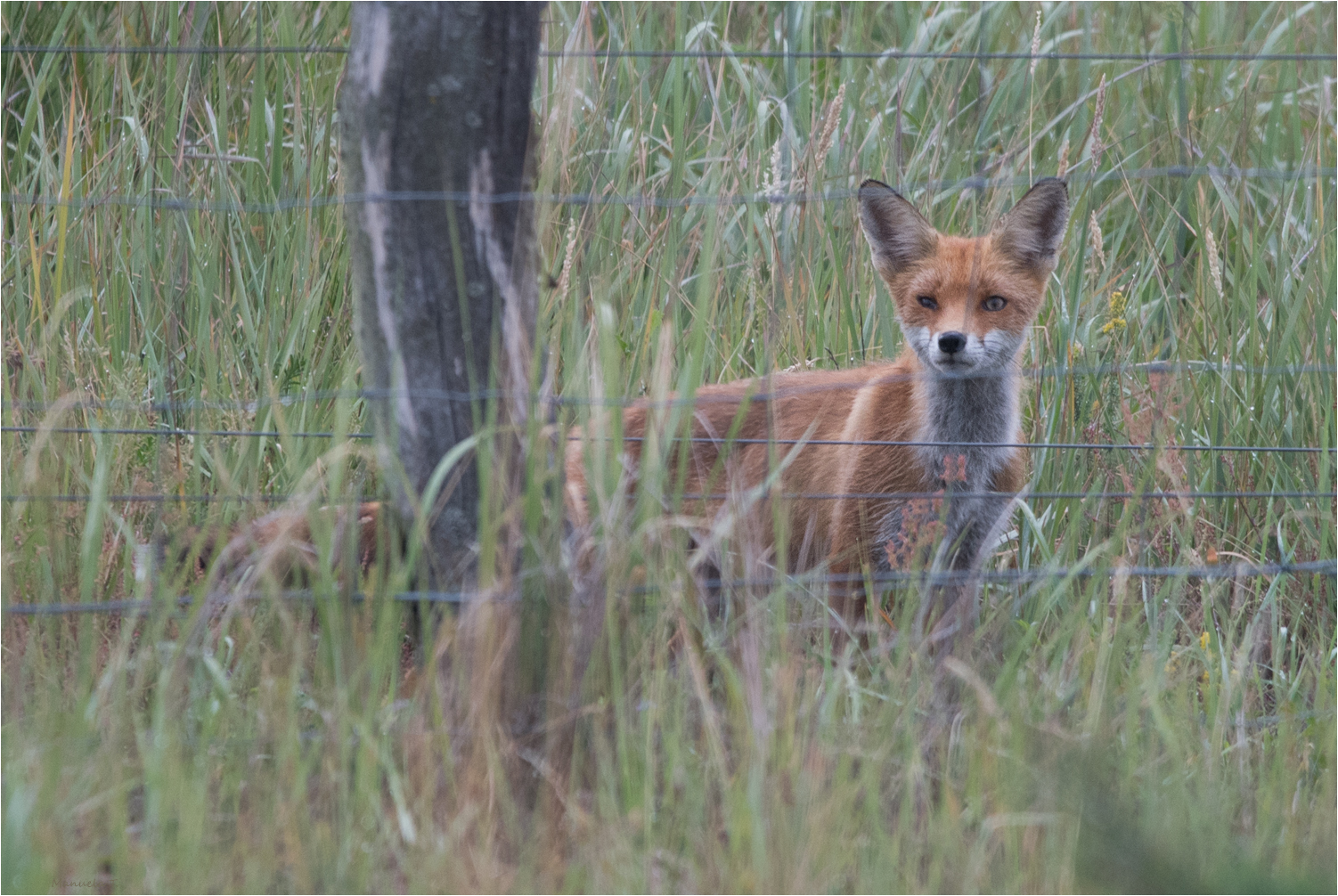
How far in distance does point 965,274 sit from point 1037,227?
0.26m

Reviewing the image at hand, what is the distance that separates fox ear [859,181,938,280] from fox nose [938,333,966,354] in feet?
1.37

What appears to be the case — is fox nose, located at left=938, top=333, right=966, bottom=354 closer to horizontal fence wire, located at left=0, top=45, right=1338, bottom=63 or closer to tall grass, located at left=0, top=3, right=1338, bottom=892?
tall grass, located at left=0, top=3, right=1338, bottom=892

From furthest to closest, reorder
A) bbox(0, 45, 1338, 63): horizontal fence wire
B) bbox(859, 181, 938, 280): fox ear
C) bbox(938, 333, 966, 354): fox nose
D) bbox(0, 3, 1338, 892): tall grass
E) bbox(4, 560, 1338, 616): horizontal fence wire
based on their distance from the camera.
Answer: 1. bbox(859, 181, 938, 280): fox ear
2. bbox(938, 333, 966, 354): fox nose
3. bbox(0, 45, 1338, 63): horizontal fence wire
4. bbox(4, 560, 1338, 616): horizontal fence wire
5. bbox(0, 3, 1338, 892): tall grass

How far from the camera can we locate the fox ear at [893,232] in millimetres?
3750

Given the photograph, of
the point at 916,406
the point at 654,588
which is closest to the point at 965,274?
the point at 916,406

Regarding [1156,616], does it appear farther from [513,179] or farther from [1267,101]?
[1267,101]

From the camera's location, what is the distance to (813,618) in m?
2.87

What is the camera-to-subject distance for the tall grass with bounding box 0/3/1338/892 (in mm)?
2062

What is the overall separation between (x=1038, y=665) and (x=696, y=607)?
878 mm

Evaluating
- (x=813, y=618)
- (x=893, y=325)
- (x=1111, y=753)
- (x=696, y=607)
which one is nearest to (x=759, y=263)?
(x=893, y=325)

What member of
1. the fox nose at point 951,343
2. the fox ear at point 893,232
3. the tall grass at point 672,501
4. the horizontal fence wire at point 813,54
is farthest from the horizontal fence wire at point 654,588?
the fox ear at point 893,232

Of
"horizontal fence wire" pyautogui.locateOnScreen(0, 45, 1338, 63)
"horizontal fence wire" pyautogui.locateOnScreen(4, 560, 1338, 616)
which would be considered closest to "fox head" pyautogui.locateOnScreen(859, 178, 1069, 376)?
"horizontal fence wire" pyautogui.locateOnScreen(0, 45, 1338, 63)

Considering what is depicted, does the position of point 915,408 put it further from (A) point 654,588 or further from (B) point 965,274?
(A) point 654,588

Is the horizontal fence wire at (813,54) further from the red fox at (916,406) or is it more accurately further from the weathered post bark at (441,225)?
the red fox at (916,406)
